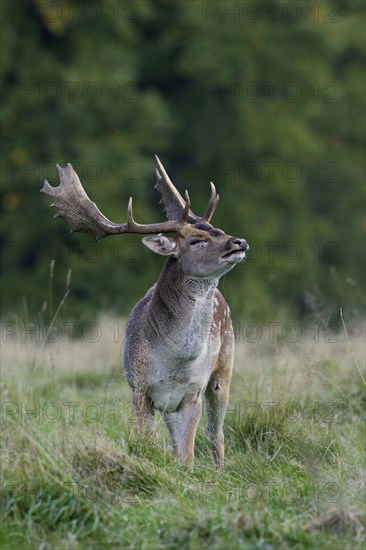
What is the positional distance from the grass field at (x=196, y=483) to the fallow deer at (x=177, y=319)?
0.19 meters

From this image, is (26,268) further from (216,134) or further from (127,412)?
(127,412)

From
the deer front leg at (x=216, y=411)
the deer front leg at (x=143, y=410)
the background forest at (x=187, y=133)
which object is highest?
the deer front leg at (x=143, y=410)

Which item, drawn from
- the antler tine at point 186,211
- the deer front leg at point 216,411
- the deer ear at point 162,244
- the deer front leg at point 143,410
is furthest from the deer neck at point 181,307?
the deer front leg at point 216,411

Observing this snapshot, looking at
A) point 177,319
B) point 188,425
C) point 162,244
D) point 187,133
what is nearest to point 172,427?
point 188,425

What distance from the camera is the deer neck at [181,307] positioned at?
7.80 m

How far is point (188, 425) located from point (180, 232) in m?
1.32

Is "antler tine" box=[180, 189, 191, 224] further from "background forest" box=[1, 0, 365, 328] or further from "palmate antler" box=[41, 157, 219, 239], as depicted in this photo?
"background forest" box=[1, 0, 365, 328]

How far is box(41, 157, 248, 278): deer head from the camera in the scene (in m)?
7.68

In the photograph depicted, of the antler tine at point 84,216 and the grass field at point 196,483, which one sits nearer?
the grass field at point 196,483

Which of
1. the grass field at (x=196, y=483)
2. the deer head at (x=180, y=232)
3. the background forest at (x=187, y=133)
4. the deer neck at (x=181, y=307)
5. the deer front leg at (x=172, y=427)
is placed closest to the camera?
the grass field at (x=196, y=483)

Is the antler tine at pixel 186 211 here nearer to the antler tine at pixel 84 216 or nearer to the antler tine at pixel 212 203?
the antler tine at pixel 84 216

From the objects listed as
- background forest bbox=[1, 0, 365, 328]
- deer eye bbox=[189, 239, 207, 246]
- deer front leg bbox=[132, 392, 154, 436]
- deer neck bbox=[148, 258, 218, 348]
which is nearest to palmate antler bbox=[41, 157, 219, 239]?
deer eye bbox=[189, 239, 207, 246]

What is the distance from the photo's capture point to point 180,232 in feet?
26.0

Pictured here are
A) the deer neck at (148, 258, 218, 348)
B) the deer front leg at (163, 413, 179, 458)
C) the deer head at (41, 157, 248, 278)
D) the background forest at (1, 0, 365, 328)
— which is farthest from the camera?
the background forest at (1, 0, 365, 328)
